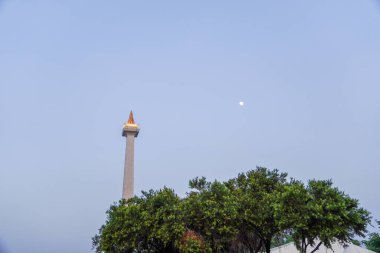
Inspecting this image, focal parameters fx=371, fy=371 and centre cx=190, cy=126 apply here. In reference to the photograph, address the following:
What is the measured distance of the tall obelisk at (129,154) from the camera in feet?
207

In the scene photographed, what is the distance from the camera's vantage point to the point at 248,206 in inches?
1345

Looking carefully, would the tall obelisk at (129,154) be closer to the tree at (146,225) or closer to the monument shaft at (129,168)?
the monument shaft at (129,168)

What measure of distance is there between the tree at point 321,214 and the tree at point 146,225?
31.4ft

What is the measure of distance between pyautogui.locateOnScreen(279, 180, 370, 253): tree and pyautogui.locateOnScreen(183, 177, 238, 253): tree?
4.63 m

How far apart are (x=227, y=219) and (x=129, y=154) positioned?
123 ft

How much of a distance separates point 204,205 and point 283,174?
35.4 ft

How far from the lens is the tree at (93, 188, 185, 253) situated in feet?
107

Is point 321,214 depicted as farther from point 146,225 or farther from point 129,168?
point 129,168

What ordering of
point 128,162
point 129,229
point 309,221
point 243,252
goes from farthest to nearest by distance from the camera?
point 128,162 < point 243,252 < point 129,229 < point 309,221

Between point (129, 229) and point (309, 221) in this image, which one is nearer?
point (309, 221)

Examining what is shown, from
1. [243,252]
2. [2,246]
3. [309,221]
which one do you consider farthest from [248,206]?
[2,246]

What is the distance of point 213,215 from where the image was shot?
32438 millimetres

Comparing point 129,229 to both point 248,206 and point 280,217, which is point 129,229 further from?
point 280,217

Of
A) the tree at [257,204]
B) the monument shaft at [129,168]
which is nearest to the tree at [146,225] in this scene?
the tree at [257,204]
